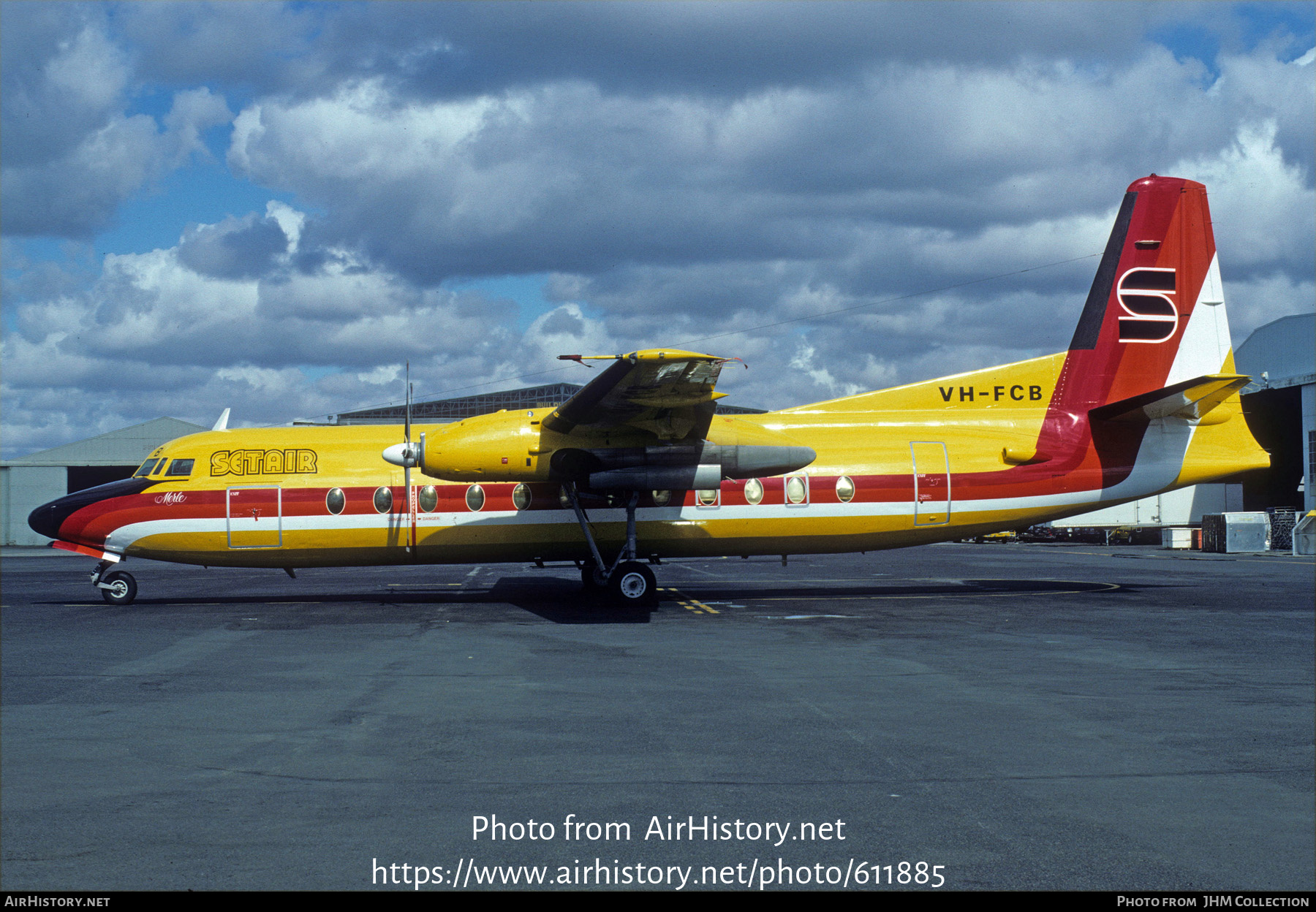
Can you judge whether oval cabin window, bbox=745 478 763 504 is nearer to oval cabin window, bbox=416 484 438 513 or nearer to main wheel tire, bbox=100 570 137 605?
oval cabin window, bbox=416 484 438 513

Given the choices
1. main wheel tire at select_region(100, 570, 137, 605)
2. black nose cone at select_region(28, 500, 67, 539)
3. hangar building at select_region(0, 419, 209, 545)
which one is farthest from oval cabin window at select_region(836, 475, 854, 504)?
hangar building at select_region(0, 419, 209, 545)

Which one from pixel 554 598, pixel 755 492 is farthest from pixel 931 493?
pixel 554 598

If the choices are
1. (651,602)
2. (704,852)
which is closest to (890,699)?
(704,852)

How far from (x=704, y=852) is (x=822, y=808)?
107 cm

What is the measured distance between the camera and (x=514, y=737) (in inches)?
332

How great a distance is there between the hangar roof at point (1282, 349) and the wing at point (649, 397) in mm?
53302

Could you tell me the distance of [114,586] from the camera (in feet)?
70.4

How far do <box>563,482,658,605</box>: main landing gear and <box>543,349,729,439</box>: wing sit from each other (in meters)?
1.64

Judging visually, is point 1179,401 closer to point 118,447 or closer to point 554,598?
point 554,598

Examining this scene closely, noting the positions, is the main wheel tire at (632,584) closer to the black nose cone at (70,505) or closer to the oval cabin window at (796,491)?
the oval cabin window at (796,491)

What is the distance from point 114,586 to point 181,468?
9.79ft

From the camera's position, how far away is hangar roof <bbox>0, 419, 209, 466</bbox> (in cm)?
6625

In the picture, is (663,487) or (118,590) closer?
(663,487)
